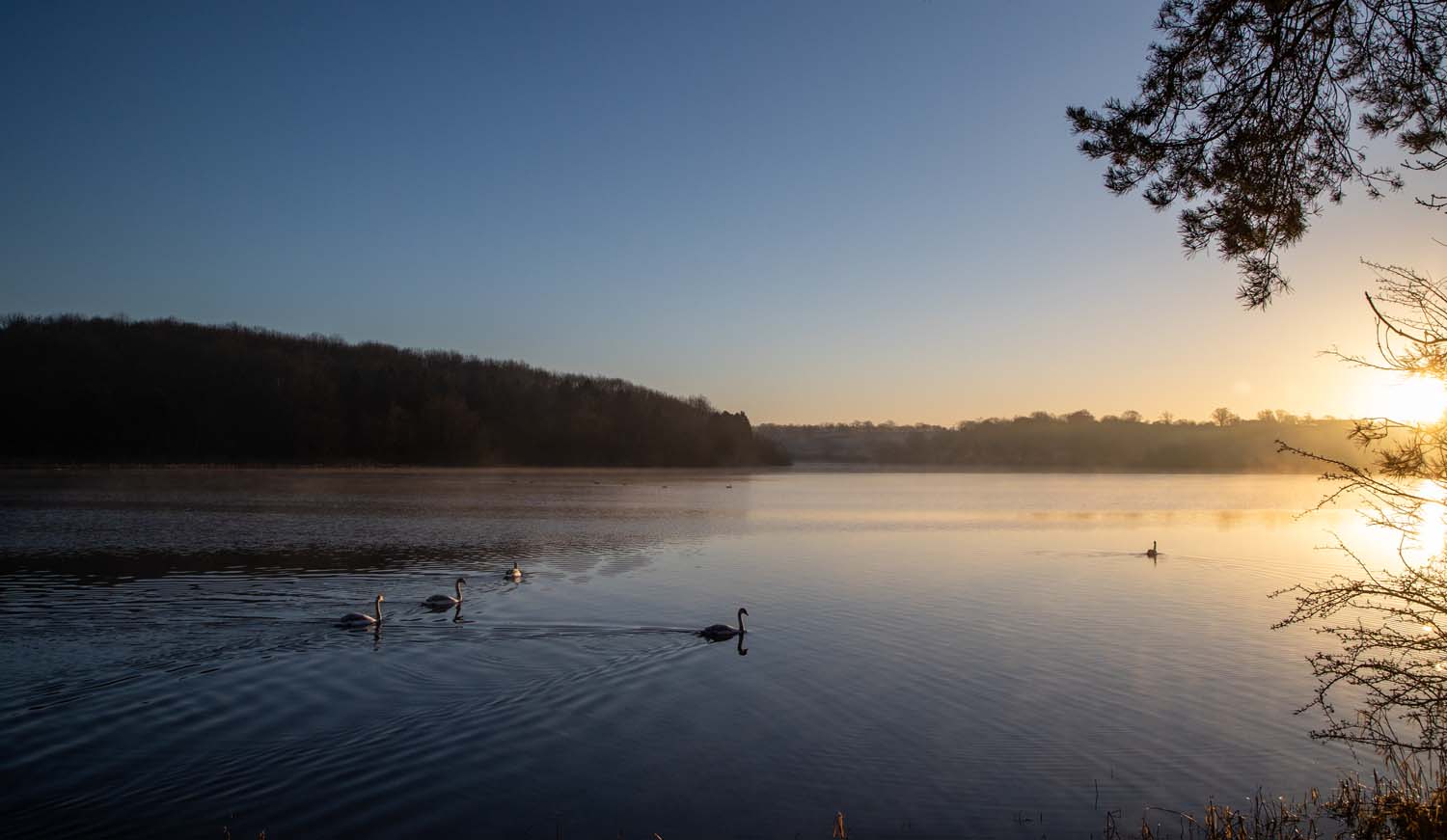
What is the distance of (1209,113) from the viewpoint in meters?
6.27

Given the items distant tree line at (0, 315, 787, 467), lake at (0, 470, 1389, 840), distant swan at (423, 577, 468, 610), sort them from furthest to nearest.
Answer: distant tree line at (0, 315, 787, 467) < distant swan at (423, 577, 468, 610) < lake at (0, 470, 1389, 840)

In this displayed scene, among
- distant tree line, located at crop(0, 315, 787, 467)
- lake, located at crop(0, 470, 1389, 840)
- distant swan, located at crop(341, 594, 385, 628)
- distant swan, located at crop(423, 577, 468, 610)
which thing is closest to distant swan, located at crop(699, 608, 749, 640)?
lake, located at crop(0, 470, 1389, 840)

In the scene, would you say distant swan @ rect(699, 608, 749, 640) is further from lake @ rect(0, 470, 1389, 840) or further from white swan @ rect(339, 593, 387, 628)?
white swan @ rect(339, 593, 387, 628)

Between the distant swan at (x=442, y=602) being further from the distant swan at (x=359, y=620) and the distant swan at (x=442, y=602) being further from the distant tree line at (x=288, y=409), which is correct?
the distant tree line at (x=288, y=409)

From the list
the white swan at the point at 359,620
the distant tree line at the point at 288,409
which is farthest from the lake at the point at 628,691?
the distant tree line at the point at 288,409

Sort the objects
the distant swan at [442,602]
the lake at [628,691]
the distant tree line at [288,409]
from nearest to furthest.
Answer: the lake at [628,691] → the distant swan at [442,602] → the distant tree line at [288,409]

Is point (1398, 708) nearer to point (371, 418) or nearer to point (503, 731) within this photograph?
point (503, 731)

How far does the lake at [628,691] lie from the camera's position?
20.6 feet

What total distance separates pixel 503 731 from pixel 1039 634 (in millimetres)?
7788

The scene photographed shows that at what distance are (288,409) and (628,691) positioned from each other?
70804 millimetres

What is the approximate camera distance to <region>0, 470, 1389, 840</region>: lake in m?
6.29

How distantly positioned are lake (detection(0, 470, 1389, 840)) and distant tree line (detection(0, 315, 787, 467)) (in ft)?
168

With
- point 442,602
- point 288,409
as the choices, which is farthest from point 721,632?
point 288,409

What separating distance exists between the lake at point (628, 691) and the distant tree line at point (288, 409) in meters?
51.2
